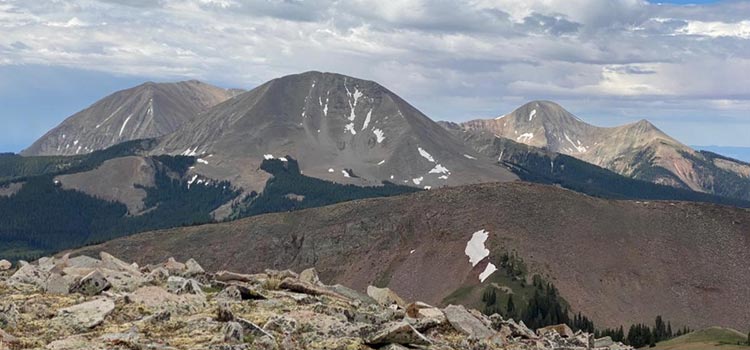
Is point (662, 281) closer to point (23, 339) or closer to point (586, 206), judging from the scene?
point (586, 206)

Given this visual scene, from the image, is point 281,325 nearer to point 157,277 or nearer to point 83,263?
point 157,277

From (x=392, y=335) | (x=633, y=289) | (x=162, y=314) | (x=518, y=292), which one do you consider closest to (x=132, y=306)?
(x=162, y=314)

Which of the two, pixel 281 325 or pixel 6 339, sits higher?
pixel 281 325

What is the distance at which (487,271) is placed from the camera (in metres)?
169

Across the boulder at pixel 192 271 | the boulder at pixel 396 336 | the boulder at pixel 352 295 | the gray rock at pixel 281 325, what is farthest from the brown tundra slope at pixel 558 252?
the boulder at pixel 396 336

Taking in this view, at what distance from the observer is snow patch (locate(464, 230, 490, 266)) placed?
17575cm

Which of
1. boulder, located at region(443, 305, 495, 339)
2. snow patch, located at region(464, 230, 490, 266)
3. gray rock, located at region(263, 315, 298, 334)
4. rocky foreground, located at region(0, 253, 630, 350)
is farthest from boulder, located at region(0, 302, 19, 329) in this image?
snow patch, located at region(464, 230, 490, 266)

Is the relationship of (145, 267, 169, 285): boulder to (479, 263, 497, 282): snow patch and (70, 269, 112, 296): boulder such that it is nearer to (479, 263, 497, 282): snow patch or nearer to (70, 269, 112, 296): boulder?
(70, 269, 112, 296): boulder

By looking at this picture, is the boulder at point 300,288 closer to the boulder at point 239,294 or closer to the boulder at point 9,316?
the boulder at point 239,294

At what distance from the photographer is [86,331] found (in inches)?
891

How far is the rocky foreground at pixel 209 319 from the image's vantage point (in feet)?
70.2

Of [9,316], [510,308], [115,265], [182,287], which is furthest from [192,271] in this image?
[510,308]

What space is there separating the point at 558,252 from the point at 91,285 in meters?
160

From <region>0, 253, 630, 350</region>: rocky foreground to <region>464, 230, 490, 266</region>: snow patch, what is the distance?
143382 millimetres
